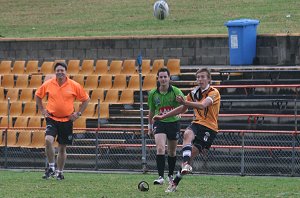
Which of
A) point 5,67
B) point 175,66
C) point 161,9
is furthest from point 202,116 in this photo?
point 5,67

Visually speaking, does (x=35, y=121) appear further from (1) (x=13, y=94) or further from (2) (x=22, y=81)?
(2) (x=22, y=81)

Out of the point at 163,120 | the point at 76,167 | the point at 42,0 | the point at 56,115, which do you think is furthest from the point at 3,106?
the point at 42,0

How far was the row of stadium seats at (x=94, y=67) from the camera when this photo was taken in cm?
2809

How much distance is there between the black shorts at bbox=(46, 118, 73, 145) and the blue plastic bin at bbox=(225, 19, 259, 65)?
1033cm

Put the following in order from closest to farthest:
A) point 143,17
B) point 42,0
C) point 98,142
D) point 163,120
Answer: point 163,120, point 98,142, point 143,17, point 42,0

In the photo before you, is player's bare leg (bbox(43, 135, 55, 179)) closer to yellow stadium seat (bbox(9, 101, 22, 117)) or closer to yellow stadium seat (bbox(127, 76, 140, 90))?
yellow stadium seat (bbox(127, 76, 140, 90))

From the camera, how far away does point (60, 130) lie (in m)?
19.2

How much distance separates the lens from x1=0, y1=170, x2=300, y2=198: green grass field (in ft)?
51.4

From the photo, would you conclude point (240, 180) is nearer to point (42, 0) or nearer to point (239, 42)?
point (239, 42)

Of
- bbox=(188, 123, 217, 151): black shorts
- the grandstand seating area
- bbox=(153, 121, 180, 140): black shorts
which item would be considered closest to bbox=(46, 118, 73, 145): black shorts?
bbox=(153, 121, 180, 140): black shorts

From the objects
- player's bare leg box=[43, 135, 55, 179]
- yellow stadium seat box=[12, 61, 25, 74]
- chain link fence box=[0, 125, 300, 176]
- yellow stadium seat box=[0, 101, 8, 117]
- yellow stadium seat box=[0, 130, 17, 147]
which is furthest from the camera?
yellow stadium seat box=[12, 61, 25, 74]

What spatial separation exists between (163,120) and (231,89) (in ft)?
27.6

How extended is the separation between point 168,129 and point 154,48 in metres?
13.1

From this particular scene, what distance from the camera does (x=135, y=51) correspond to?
30.8m
